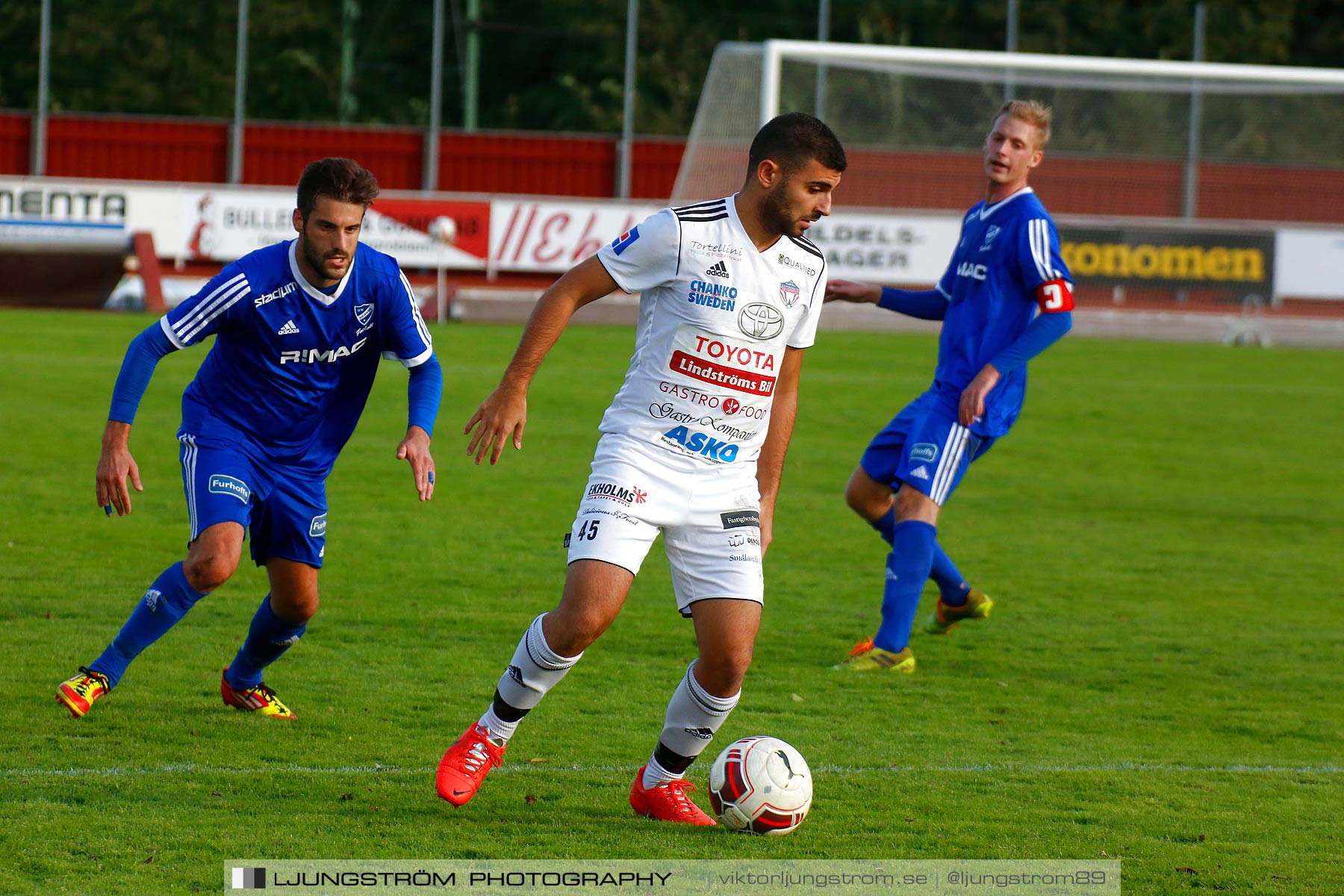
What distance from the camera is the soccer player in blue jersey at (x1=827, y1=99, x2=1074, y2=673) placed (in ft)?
21.6

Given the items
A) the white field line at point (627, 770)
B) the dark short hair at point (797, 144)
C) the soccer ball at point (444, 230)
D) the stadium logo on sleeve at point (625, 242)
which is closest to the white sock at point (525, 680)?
the white field line at point (627, 770)

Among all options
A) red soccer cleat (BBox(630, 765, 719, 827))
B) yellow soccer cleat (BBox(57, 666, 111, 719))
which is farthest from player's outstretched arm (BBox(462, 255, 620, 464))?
yellow soccer cleat (BBox(57, 666, 111, 719))

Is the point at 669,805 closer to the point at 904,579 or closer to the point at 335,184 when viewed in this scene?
the point at 335,184

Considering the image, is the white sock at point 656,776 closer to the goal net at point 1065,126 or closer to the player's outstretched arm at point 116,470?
the player's outstretched arm at point 116,470

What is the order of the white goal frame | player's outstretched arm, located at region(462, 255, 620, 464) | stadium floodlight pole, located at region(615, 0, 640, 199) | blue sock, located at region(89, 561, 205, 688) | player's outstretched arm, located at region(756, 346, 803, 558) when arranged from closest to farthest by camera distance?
player's outstretched arm, located at region(462, 255, 620, 464) → player's outstretched arm, located at region(756, 346, 803, 558) → blue sock, located at region(89, 561, 205, 688) → the white goal frame → stadium floodlight pole, located at region(615, 0, 640, 199)

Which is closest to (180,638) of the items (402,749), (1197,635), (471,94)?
(402,749)

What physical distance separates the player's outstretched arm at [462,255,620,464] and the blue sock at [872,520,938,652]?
103 inches

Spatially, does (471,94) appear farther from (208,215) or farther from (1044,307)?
(1044,307)

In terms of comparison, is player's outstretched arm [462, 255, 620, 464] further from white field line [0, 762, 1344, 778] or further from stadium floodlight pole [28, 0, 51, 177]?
stadium floodlight pole [28, 0, 51, 177]

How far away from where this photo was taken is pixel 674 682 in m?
6.32

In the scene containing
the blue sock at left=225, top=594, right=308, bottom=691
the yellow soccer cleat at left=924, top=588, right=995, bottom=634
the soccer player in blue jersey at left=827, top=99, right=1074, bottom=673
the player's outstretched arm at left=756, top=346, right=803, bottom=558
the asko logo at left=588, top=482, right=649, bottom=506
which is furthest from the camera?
the yellow soccer cleat at left=924, top=588, right=995, bottom=634

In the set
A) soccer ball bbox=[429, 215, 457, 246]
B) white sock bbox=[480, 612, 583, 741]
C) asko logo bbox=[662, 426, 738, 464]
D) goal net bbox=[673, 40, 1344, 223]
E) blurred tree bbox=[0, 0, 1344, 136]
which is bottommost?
white sock bbox=[480, 612, 583, 741]

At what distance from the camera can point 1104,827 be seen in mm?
4664

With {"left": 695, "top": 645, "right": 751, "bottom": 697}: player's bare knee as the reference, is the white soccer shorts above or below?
above
